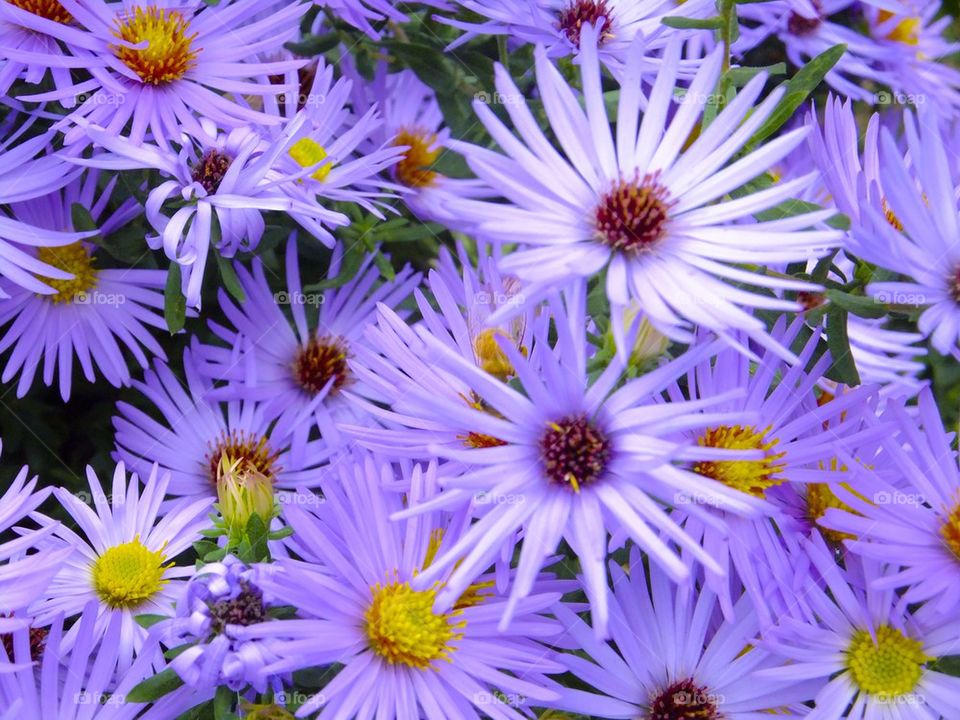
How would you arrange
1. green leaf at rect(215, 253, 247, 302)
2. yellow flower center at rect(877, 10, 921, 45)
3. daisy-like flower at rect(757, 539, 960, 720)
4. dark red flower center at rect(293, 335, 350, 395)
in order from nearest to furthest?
1. daisy-like flower at rect(757, 539, 960, 720)
2. green leaf at rect(215, 253, 247, 302)
3. dark red flower center at rect(293, 335, 350, 395)
4. yellow flower center at rect(877, 10, 921, 45)

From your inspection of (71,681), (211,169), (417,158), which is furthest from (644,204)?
(417,158)

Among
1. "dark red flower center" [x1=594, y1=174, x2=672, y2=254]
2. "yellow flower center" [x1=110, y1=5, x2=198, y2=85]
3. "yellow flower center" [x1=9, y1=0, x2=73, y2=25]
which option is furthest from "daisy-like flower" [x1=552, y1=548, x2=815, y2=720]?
"yellow flower center" [x1=9, y1=0, x2=73, y2=25]


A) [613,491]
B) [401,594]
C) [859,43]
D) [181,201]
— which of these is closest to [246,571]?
[401,594]

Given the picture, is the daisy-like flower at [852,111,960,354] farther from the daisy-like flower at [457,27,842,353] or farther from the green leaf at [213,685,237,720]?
the green leaf at [213,685,237,720]

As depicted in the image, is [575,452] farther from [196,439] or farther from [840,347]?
[196,439]

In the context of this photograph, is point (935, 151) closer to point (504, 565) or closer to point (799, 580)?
point (799, 580)
